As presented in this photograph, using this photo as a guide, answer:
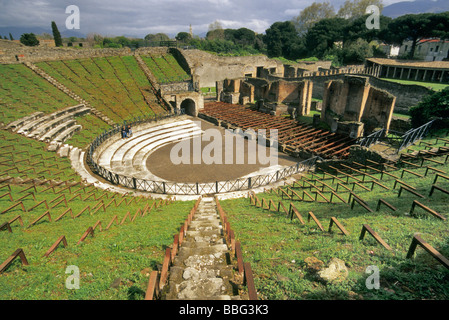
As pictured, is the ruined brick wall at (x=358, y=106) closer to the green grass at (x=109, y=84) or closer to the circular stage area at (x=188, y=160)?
the circular stage area at (x=188, y=160)

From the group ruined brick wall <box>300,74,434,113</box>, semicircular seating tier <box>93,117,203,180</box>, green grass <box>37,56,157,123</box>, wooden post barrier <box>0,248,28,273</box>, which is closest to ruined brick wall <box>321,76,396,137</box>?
ruined brick wall <box>300,74,434,113</box>

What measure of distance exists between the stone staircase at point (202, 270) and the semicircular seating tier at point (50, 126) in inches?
691

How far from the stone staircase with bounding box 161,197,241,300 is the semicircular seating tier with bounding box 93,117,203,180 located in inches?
445

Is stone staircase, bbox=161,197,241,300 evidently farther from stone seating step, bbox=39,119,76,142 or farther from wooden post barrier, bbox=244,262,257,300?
stone seating step, bbox=39,119,76,142

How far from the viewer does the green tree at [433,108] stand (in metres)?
19.6

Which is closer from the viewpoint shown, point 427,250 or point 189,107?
point 427,250

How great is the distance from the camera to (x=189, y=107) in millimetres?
33281

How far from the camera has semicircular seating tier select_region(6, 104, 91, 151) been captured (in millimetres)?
19359

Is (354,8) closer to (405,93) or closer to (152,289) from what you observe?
(405,93)

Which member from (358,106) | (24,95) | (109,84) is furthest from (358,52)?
(24,95)

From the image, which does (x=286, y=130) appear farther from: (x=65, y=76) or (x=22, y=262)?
(x=65, y=76)

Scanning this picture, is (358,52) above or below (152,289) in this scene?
above

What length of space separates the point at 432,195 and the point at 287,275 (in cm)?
684

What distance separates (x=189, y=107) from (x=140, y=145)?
1191 cm
